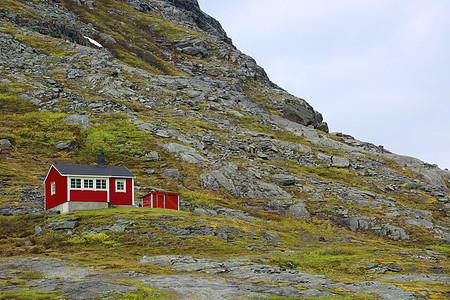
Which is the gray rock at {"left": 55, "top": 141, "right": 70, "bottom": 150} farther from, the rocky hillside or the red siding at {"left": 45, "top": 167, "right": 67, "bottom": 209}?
the red siding at {"left": 45, "top": 167, "right": 67, "bottom": 209}

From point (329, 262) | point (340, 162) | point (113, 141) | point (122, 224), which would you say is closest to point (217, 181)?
point (113, 141)

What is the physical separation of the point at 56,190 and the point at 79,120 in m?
30.2

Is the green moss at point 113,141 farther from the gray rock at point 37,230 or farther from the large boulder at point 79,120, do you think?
the gray rock at point 37,230

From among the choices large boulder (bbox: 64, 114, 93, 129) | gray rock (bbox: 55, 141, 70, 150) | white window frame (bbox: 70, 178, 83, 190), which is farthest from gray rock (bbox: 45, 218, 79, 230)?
large boulder (bbox: 64, 114, 93, 129)

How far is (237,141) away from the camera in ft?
242

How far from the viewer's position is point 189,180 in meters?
55.9

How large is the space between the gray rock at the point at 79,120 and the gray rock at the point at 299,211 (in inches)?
1411

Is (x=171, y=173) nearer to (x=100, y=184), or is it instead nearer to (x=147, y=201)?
(x=147, y=201)

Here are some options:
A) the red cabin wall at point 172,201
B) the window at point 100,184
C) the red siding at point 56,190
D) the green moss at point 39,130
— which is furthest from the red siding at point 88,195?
the green moss at point 39,130

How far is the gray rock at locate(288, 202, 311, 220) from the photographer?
50281 millimetres

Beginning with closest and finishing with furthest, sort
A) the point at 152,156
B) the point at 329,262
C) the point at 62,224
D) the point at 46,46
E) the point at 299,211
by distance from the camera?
the point at 329,262 → the point at 62,224 → the point at 299,211 → the point at 152,156 → the point at 46,46

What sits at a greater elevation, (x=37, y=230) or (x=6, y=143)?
(x=6, y=143)

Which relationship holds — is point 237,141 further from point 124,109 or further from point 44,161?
point 44,161

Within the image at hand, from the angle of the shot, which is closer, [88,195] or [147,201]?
[88,195]
